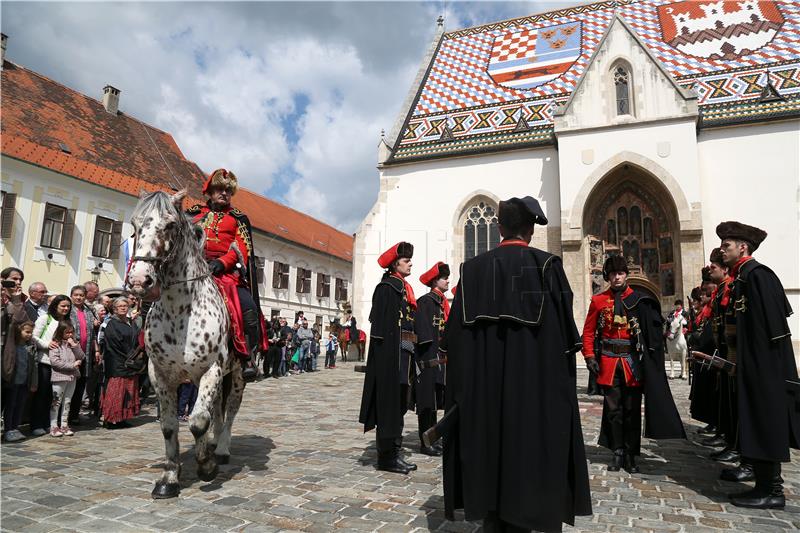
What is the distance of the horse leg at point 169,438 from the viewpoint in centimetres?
378

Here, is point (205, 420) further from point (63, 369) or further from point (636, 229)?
point (636, 229)

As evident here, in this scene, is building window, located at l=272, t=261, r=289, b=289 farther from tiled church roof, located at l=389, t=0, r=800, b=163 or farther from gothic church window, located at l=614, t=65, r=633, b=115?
gothic church window, located at l=614, t=65, r=633, b=115

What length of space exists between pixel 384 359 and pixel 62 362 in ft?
14.1

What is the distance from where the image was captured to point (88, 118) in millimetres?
23406

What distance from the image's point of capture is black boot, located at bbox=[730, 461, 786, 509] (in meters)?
3.77

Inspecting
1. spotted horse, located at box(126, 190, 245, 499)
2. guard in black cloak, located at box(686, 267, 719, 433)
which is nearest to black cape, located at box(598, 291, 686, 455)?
guard in black cloak, located at box(686, 267, 719, 433)

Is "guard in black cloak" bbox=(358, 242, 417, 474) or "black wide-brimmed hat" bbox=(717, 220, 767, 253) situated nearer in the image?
"black wide-brimmed hat" bbox=(717, 220, 767, 253)

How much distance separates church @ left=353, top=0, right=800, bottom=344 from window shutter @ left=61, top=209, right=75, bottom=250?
10711mm

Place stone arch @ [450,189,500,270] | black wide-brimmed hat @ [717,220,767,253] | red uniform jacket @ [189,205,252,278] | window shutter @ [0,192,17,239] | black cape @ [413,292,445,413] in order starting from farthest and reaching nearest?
1. stone arch @ [450,189,500,270]
2. window shutter @ [0,192,17,239]
3. black cape @ [413,292,445,413]
4. red uniform jacket @ [189,205,252,278]
5. black wide-brimmed hat @ [717,220,767,253]

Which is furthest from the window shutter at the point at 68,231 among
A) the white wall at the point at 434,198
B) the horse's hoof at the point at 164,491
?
the horse's hoof at the point at 164,491

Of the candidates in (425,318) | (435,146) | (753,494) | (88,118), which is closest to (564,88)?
(435,146)

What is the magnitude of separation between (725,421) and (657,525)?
7.39 feet

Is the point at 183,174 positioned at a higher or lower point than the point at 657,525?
higher

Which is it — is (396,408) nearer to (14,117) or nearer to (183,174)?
(14,117)
